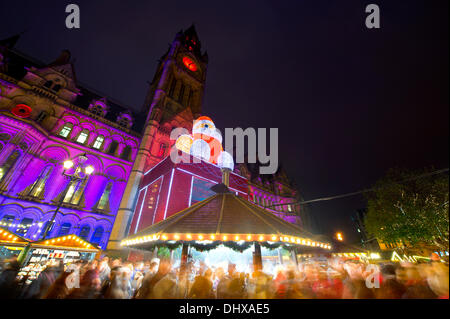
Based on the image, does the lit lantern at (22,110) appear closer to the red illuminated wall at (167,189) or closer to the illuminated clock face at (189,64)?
the red illuminated wall at (167,189)

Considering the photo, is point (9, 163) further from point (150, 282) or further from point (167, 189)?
point (150, 282)

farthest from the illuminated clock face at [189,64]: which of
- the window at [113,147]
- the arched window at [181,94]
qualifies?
the window at [113,147]

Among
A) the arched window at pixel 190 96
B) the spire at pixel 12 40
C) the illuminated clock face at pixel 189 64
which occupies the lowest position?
the spire at pixel 12 40

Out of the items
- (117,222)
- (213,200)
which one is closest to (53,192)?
(117,222)

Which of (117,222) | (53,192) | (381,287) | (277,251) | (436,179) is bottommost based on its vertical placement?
(381,287)

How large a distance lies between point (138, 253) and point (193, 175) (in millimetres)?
8488

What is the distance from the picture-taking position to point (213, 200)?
955 centimetres

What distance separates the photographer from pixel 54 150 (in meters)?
18.2

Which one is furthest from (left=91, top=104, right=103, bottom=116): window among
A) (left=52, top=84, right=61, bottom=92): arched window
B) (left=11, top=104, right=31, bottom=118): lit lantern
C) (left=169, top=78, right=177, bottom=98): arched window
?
(left=169, top=78, right=177, bottom=98): arched window

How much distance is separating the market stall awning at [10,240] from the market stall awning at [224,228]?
7651mm

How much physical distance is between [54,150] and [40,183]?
347 cm

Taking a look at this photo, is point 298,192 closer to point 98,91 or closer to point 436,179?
point 436,179

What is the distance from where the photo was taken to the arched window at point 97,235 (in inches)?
707

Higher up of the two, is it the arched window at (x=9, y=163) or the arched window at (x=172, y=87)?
the arched window at (x=172, y=87)
